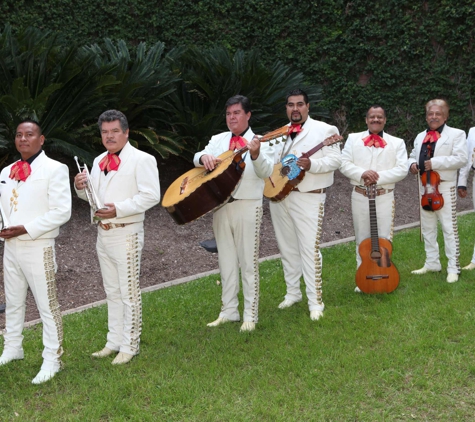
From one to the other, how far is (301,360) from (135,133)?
5946 mm

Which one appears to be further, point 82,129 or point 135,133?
point 135,133

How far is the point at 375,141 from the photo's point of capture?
22.5ft

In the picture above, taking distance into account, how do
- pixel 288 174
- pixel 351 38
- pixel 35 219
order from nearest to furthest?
1. pixel 35 219
2. pixel 288 174
3. pixel 351 38

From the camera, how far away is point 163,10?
551 inches

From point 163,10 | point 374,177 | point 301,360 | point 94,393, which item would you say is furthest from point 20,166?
point 163,10

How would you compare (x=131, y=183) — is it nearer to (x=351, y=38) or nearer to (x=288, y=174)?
(x=288, y=174)

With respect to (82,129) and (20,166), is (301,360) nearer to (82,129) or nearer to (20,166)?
(20,166)

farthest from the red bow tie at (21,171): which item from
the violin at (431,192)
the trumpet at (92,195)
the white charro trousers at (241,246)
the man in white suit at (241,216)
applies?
the violin at (431,192)

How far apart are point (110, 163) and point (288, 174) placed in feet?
5.92

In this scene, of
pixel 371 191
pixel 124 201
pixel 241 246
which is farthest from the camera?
pixel 371 191

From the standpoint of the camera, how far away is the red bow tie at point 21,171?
5.09m

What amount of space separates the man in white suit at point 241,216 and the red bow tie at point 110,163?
32.3 inches

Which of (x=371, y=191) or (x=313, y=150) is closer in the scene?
(x=313, y=150)

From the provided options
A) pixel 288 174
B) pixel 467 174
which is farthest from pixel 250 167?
pixel 467 174
